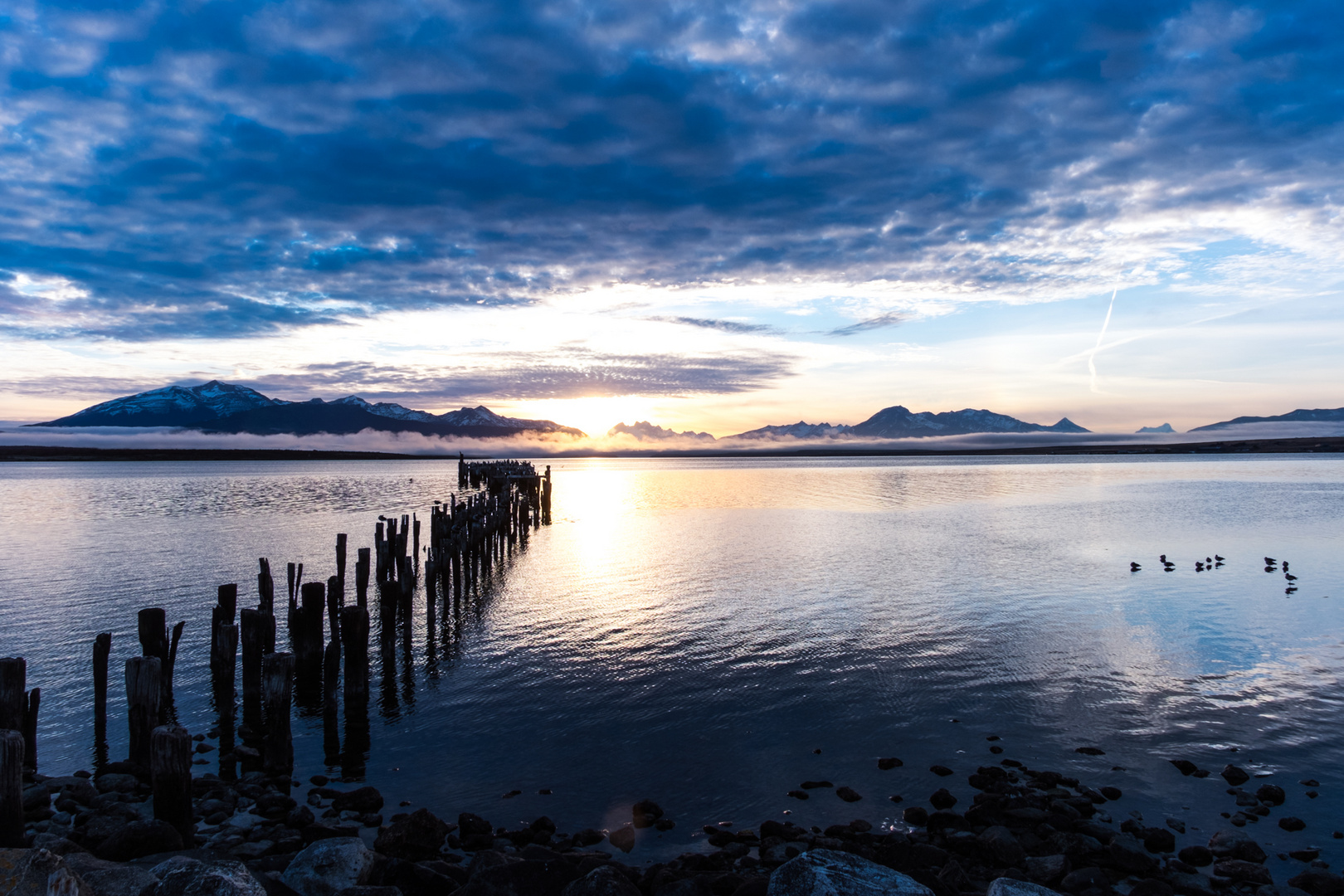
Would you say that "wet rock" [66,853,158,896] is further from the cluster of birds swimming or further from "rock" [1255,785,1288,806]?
the cluster of birds swimming

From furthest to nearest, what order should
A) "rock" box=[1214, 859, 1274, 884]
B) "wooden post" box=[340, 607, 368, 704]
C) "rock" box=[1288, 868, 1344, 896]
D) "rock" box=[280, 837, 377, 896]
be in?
"wooden post" box=[340, 607, 368, 704]
"rock" box=[1214, 859, 1274, 884]
"rock" box=[1288, 868, 1344, 896]
"rock" box=[280, 837, 377, 896]

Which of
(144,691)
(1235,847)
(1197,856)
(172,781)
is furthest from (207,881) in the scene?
(1235,847)

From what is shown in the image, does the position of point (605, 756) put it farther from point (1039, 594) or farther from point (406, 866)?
point (1039, 594)

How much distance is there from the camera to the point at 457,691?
13.8m

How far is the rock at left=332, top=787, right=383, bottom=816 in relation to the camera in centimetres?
925

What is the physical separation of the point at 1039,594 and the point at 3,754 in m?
23.4

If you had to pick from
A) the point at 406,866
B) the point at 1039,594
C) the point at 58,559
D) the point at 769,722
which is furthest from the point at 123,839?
the point at 58,559

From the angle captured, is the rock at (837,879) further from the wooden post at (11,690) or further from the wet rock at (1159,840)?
the wooden post at (11,690)

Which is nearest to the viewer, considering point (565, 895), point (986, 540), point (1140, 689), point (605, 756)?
point (565, 895)

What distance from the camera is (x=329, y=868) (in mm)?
6848

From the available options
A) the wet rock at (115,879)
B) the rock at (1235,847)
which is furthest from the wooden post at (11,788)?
the rock at (1235,847)

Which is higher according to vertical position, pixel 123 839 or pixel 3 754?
pixel 3 754

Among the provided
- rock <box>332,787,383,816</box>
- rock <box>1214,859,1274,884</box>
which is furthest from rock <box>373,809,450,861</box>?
rock <box>1214,859,1274,884</box>

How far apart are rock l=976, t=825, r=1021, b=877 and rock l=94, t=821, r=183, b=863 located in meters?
8.75
